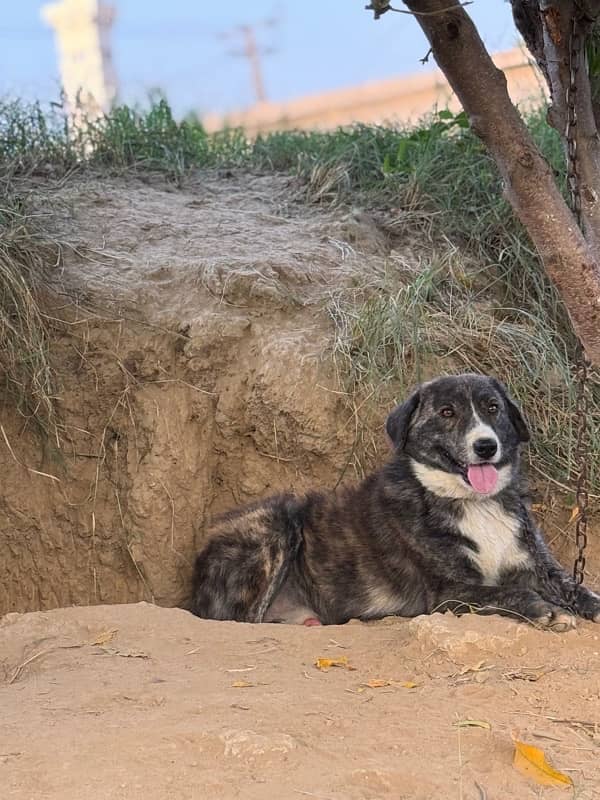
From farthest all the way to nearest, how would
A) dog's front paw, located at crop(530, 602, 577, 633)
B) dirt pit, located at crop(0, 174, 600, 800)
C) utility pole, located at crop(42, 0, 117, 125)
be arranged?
1. utility pole, located at crop(42, 0, 117, 125)
2. dog's front paw, located at crop(530, 602, 577, 633)
3. dirt pit, located at crop(0, 174, 600, 800)

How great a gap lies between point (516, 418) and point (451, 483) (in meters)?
0.50

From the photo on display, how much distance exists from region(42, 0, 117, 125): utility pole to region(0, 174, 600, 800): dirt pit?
112 cm

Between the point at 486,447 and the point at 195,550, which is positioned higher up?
the point at 486,447

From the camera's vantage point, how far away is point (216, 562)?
602cm

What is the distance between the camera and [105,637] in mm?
4867

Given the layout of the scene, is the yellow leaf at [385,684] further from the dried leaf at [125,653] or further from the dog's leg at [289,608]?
the dog's leg at [289,608]

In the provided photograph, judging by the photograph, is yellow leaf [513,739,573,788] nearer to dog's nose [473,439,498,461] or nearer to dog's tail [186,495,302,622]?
dog's nose [473,439,498,461]

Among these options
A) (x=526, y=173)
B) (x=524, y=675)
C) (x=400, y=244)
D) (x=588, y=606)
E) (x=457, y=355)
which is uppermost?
(x=526, y=173)

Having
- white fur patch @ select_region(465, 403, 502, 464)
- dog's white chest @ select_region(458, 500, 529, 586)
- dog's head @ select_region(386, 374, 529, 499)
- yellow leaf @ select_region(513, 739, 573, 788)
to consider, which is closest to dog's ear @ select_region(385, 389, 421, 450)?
dog's head @ select_region(386, 374, 529, 499)

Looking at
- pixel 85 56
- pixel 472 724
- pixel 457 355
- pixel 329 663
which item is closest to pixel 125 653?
pixel 329 663

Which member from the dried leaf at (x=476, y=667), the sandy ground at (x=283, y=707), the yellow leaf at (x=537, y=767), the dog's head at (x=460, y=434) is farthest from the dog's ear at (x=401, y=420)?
the yellow leaf at (x=537, y=767)

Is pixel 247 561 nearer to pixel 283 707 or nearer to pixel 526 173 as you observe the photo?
pixel 283 707

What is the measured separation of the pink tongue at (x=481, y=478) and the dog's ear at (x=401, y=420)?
0.43 metres

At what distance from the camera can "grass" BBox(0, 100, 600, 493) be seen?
6.32m
